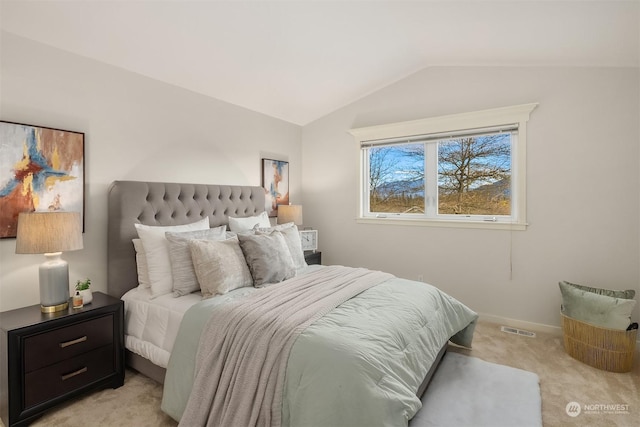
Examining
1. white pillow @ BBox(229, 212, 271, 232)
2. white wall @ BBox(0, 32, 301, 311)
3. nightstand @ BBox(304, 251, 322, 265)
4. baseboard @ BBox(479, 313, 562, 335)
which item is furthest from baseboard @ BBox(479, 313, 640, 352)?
white wall @ BBox(0, 32, 301, 311)

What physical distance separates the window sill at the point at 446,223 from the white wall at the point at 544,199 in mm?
56

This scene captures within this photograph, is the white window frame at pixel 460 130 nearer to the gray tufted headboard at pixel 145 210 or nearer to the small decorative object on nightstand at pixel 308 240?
the small decorative object on nightstand at pixel 308 240

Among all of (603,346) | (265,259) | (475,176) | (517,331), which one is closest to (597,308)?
(603,346)

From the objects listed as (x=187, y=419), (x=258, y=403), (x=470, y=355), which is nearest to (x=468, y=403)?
(x=470, y=355)

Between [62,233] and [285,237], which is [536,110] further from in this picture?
[62,233]

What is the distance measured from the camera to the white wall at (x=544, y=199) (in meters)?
2.78

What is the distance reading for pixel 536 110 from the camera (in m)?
3.09

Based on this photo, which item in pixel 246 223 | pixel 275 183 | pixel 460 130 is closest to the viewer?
pixel 246 223

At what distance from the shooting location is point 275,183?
4164mm

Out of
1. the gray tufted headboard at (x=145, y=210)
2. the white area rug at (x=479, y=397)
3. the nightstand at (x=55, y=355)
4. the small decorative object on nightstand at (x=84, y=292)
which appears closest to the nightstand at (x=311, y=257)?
the gray tufted headboard at (x=145, y=210)

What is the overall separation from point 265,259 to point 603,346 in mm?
2569

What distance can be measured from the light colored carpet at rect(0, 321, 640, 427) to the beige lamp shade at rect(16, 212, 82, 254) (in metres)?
0.97

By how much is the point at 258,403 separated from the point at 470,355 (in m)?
1.91

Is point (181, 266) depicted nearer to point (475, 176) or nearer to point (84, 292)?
point (84, 292)
